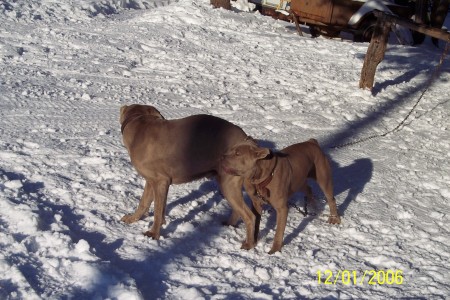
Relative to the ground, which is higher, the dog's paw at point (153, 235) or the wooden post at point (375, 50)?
the wooden post at point (375, 50)

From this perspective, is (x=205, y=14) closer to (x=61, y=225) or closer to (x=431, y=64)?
(x=431, y=64)

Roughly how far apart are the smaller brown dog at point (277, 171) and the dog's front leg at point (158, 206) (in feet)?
1.91

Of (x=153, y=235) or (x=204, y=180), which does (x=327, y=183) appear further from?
(x=153, y=235)

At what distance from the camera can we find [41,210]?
4988 millimetres

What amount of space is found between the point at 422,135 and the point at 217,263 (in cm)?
607

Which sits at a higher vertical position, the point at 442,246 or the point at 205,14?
the point at 205,14

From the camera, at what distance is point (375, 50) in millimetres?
11375

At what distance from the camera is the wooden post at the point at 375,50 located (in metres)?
11.2

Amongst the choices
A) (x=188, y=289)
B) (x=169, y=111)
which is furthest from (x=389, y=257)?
(x=169, y=111)

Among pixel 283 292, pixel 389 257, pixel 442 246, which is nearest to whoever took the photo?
pixel 283 292

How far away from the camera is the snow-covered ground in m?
4.51

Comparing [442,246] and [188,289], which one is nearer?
[188,289]

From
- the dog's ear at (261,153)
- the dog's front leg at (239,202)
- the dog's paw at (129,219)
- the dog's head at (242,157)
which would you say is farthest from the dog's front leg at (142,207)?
the dog's ear at (261,153)
